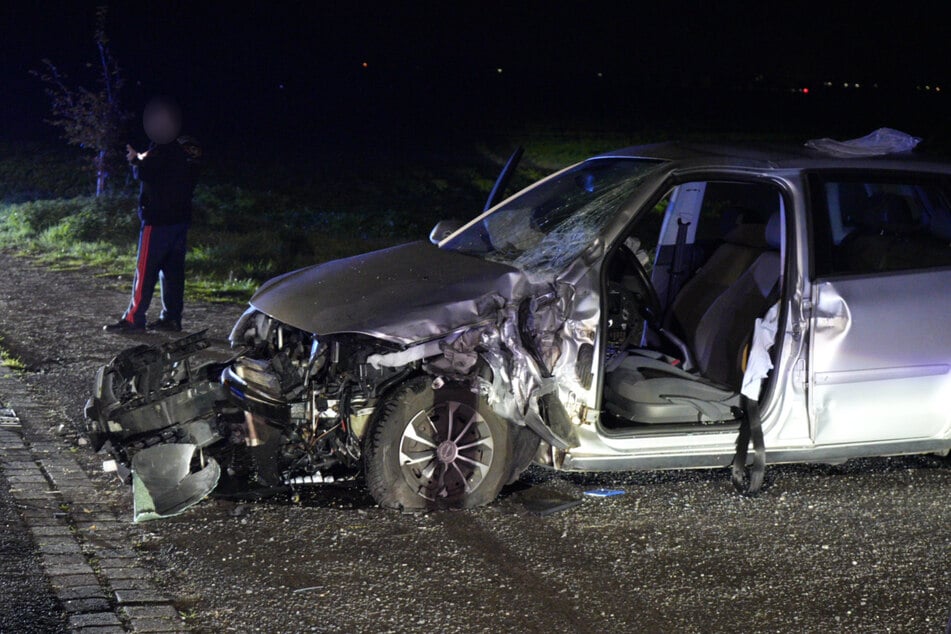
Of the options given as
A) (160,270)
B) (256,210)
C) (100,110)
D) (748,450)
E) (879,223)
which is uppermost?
(100,110)

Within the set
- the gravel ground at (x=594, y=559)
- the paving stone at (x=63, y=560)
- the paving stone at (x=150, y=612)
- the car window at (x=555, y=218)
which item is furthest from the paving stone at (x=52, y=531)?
the car window at (x=555, y=218)

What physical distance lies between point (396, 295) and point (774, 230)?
2071mm

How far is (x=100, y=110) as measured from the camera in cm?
2081

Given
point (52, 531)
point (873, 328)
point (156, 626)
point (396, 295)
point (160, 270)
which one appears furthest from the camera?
point (160, 270)

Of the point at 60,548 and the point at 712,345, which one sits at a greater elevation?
the point at 712,345

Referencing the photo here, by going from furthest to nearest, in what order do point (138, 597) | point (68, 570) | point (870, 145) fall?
point (870, 145), point (68, 570), point (138, 597)

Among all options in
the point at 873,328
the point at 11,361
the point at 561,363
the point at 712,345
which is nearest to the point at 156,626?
the point at 561,363

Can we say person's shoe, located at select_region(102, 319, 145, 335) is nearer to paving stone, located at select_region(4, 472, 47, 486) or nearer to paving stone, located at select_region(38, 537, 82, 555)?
paving stone, located at select_region(4, 472, 47, 486)

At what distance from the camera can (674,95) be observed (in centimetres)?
5362

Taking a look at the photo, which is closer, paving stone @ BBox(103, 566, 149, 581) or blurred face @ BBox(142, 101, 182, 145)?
paving stone @ BBox(103, 566, 149, 581)

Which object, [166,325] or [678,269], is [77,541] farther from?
[166,325]

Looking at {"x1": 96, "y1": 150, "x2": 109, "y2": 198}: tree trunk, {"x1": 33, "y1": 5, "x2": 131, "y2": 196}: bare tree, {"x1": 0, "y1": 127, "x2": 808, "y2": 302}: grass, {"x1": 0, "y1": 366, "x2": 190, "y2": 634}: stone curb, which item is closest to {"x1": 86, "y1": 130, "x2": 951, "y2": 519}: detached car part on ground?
{"x1": 0, "y1": 366, "x2": 190, "y2": 634}: stone curb

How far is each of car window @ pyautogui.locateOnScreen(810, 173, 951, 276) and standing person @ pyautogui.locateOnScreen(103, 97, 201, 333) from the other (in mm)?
5722

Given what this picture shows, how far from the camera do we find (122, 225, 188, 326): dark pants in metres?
9.26
